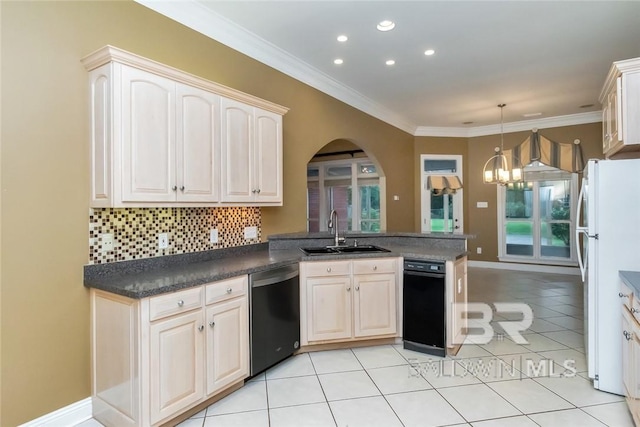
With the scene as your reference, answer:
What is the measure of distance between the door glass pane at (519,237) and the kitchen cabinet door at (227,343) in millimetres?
6563

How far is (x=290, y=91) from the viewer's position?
4035 millimetres

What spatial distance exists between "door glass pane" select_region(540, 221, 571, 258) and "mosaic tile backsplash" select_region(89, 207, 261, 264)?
6220 millimetres

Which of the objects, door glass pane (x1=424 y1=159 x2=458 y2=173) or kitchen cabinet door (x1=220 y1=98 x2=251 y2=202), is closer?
kitchen cabinet door (x1=220 y1=98 x2=251 y2=202)

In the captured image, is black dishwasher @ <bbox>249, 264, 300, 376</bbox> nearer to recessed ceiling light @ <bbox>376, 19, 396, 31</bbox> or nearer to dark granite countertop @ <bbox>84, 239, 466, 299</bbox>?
dark granite countertop @ <bbox>84, 239, 466, 299</bbox>

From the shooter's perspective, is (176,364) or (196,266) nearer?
(176,364)

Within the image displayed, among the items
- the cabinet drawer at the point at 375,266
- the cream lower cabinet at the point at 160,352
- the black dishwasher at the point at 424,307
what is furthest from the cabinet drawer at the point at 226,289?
the black dishwasher at the point at 424,307

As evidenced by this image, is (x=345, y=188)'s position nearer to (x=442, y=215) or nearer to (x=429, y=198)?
(x=429, y=198)

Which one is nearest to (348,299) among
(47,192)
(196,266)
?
(196,266)

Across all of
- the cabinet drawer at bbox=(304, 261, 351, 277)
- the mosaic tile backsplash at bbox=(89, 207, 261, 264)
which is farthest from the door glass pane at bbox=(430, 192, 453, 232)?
the mosaic tile backsplash at bbox=(89, 207, 261, 264)

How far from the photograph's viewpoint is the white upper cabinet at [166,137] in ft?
7.02

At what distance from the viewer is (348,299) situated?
3.29 metres

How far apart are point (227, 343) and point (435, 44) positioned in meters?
3.41

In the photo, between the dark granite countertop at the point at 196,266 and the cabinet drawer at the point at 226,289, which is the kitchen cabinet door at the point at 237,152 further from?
the cabinet drawer at the point at 226,289

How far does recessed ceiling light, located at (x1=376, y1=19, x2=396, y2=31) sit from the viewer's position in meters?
3.21
